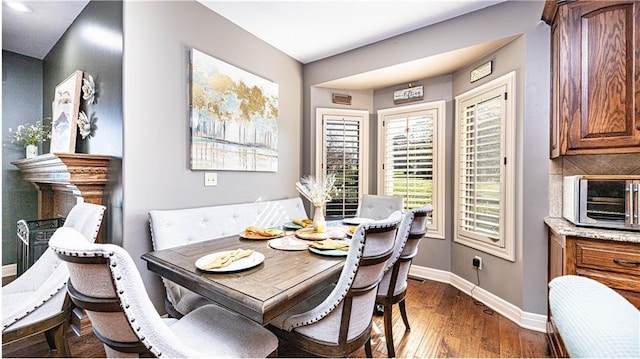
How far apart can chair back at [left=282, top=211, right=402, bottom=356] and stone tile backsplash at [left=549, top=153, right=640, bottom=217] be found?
1718mm

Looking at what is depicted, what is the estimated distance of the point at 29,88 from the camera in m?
3.61

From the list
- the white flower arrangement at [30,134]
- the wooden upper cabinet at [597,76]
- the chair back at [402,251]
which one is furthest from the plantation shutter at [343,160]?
the white flower arrangement at [30,134]

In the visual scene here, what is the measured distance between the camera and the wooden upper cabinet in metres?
1.82

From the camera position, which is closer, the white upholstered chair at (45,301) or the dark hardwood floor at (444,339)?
the white upholstered chair at (45,301)

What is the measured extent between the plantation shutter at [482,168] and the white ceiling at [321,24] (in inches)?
22.0

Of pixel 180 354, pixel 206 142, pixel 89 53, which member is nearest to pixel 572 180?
pixel 180 354

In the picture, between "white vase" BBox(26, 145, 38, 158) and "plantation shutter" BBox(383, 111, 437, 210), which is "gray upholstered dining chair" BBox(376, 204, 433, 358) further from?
"white vase" BBox(26, 145, 38, 158)

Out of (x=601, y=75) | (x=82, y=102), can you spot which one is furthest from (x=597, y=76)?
(x=82, y=102)

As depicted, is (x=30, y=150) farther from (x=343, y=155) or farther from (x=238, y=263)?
(x=343, y=155)

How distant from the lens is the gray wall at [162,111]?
2.11 m

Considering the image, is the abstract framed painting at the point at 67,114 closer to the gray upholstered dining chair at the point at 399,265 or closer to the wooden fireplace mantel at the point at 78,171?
the wooden fireplace mantel at the point at 78,171

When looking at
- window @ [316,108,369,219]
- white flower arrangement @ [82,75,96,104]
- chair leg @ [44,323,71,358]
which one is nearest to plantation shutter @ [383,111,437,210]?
window @ [316,108,369,219]

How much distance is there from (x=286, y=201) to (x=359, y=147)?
1315 mm

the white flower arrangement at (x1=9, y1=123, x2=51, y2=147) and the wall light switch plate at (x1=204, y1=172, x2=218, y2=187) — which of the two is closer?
the wall light switch plate at (x1=204, y1=172, x2=218, y2=187)
